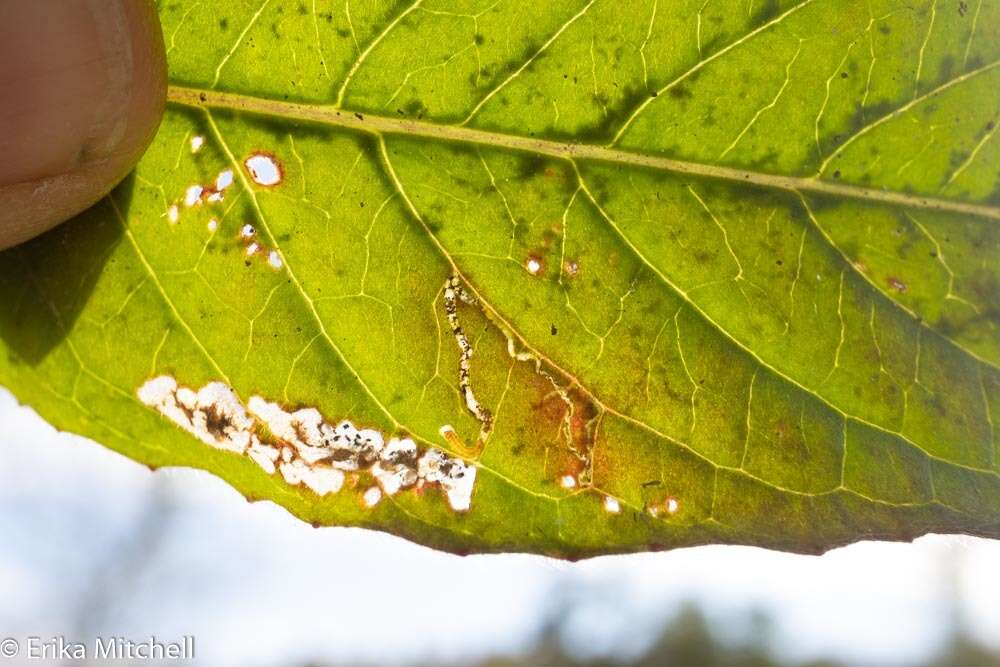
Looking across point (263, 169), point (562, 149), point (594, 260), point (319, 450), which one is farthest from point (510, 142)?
point (319, 450)

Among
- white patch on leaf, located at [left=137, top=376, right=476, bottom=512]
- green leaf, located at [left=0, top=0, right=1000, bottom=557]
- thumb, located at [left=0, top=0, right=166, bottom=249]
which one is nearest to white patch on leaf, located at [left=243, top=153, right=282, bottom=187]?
green leaf, located at [left=0, top=0, right=1000, bottom=557]

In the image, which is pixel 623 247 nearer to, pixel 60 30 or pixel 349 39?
pixel 349 39

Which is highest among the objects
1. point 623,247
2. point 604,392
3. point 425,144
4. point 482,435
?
point 425,144

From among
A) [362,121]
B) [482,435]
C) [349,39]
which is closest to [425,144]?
[362,121]

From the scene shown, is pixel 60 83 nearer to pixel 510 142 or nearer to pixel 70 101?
pixel 70 101

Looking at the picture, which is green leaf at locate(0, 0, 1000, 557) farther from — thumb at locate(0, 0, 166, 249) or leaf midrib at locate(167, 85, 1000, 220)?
thumb at locate(0, 0, 166, 249)

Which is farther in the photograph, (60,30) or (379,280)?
(379,280)

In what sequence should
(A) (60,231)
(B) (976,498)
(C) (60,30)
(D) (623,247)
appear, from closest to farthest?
(C) (60,30)
(B) (976,498)
(D) (623,247)
(A) (60,231)
